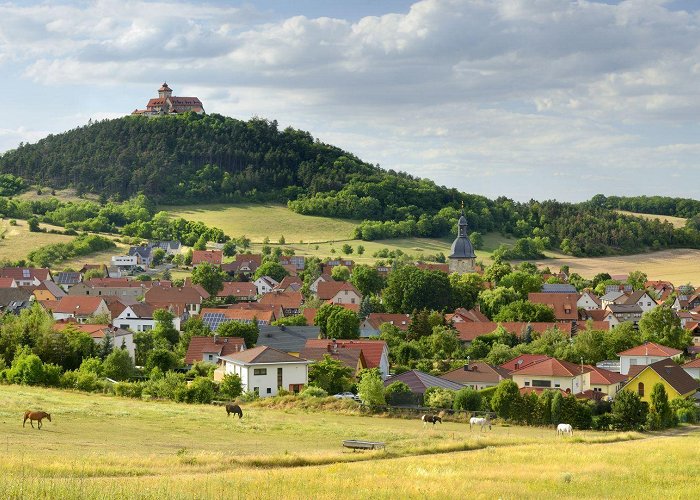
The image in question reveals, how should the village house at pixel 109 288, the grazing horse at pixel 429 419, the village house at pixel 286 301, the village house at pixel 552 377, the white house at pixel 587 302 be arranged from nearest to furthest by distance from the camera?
the grazing horse at pixel 429 419
the village house at pixel 552 377
the village house at pixel 286 301
the white house at pixel 587 302
the village house at pixel 109 288

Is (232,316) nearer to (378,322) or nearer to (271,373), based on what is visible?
(378,322)

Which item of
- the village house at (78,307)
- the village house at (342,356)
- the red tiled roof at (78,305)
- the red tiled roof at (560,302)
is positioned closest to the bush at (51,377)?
the village house at (342,356)

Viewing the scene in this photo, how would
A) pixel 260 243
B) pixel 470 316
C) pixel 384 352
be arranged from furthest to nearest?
pixel 260 243, pixel 470 316, pixel 384 352

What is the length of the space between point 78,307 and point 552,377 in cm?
4634

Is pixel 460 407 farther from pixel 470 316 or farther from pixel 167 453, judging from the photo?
pixel 470 316

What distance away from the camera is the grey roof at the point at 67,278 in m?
109

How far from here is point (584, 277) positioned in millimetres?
130625

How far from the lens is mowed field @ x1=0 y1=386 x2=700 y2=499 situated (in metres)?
Answer: 18.5

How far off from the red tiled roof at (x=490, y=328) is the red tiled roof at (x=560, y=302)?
1041cm

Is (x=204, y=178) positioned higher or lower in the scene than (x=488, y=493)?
Result: higher

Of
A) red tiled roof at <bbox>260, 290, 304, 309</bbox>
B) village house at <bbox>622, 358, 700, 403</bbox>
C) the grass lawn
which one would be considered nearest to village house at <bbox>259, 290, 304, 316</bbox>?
red tiled roof at <bbox>260, 290, 304, 309</bbox>

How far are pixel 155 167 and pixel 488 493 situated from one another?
6991 inches

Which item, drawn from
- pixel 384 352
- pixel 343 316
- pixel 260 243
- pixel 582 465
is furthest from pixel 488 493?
pixel 260 243

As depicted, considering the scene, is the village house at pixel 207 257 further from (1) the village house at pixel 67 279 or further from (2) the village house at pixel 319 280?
(2) the village house at pixel 319 280
